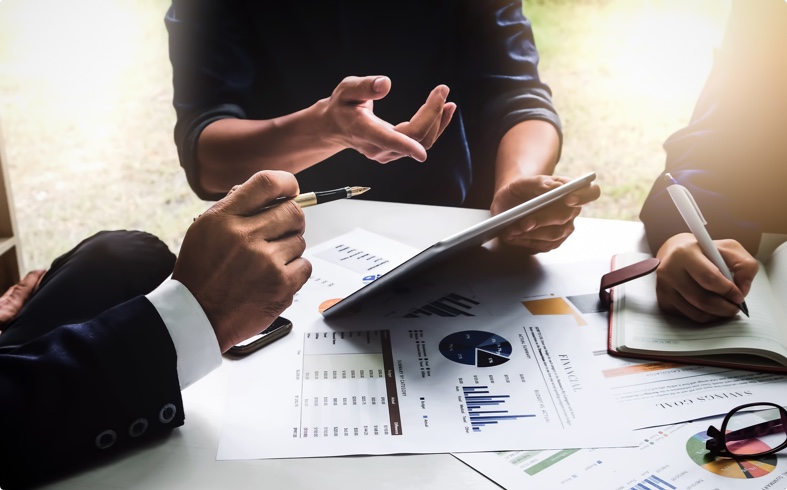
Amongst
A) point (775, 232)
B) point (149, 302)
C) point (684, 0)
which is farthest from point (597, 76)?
point (149, 302)

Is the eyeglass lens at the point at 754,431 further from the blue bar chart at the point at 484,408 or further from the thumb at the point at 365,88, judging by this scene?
the thumb at the point at 365,88

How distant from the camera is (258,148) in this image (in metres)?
1.37

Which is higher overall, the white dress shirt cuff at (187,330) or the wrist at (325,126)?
the wrist at (325,126)

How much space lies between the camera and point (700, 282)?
88 cm

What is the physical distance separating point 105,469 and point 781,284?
0.89 metres

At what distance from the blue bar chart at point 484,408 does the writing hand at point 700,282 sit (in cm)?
32

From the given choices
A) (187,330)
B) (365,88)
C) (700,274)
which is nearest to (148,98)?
(365,88)

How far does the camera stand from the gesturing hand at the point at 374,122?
1.08 meters

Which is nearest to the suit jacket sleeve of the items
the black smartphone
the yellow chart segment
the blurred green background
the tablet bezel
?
the black smartphone

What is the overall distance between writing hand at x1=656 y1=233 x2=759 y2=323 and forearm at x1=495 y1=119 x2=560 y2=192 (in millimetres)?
360

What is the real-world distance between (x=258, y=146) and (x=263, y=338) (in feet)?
2.10

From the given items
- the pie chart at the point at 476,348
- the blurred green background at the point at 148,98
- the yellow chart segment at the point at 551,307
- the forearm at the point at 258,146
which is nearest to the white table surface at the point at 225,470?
the pie chart at the point at 476,348

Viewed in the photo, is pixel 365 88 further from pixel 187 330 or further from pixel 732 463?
pixel 732 463

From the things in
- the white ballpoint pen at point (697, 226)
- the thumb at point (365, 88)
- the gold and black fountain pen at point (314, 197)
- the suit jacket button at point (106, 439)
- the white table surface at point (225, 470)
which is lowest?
the white table surface at point (225, 470)
